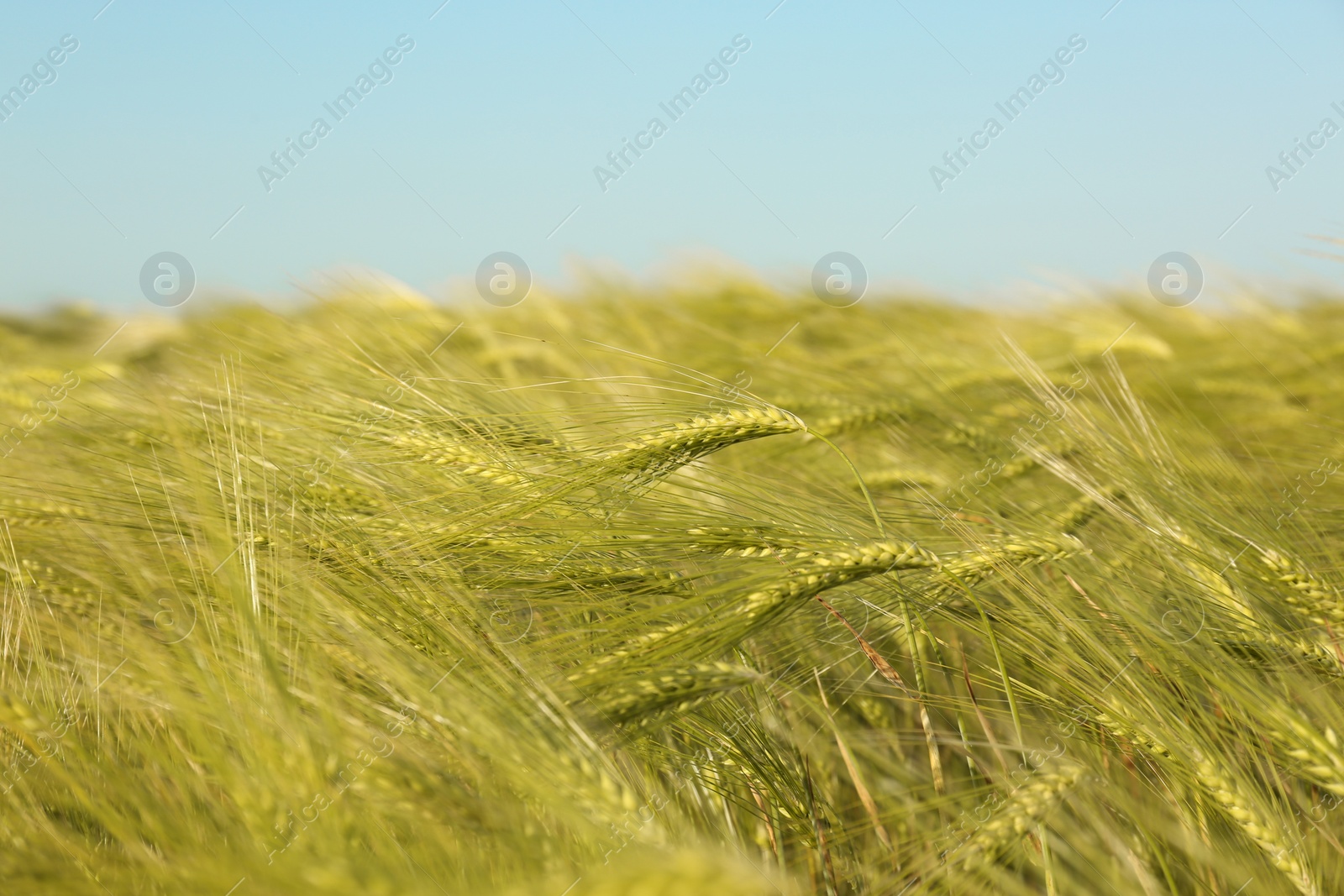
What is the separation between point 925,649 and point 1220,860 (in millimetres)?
718

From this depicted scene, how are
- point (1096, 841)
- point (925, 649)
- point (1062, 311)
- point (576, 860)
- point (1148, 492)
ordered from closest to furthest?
point (576, 860) < point (1096, 841) < point (1148, 492) < point (925, 649) < point (1062, 311)

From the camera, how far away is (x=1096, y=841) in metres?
1.20

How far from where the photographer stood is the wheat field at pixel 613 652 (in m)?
0.80

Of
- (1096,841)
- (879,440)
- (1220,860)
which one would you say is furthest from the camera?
(879,440)

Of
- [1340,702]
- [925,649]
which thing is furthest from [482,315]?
[1340,702]

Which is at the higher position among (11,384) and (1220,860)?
(11,384)

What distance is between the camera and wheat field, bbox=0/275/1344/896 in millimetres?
→ 799

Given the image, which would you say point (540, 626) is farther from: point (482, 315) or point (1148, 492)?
point (482, 315)

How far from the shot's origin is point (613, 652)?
3.43 feet

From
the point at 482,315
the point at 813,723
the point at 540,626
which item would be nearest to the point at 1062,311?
the point at 482,315

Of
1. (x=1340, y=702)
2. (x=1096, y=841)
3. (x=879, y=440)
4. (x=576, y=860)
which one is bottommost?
(x=1096, y=841)

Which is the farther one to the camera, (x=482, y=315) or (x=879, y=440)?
(x=482, y=315)
